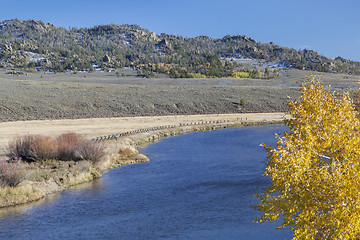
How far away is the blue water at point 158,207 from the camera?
22656mm

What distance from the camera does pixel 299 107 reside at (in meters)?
15.4

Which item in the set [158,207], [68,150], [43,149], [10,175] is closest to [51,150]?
[43,149]

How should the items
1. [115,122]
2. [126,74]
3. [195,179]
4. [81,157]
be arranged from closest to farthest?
1. [195,179]
2. [81,157]
3. [115,122]
4. [126,74]

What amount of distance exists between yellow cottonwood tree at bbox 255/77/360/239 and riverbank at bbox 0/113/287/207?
20.8 ft

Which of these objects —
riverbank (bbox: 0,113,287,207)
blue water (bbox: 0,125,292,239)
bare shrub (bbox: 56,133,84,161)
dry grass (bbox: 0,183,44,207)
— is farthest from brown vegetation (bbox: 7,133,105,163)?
dry grass (bbox: 0,183,44,207)

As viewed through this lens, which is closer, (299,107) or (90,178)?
(299,107)

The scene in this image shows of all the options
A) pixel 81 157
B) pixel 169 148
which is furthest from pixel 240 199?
pixel 169 148

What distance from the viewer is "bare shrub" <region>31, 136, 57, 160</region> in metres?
37.2

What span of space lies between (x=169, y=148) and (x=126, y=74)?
119540mm

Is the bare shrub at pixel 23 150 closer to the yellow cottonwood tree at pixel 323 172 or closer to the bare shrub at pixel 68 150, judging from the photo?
the bare shrub at pixel 68 150

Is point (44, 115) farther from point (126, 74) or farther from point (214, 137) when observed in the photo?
point (126, 74)

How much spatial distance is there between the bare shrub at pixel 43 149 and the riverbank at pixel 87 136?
3.35ft

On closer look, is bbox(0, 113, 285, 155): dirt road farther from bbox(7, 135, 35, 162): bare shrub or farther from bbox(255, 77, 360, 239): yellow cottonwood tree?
bbox(255, 77, 360, 239): yellow cottonwood tree

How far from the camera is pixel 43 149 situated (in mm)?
37219
